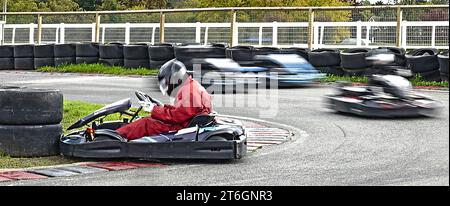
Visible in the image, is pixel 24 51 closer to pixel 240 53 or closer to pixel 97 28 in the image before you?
pixel 97 28

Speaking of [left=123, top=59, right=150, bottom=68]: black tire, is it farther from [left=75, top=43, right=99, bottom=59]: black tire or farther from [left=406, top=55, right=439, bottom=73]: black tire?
[left=406, top=55, right=439, bottom=73]: black tire

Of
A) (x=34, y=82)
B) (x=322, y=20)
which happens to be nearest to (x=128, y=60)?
(x=34, y=82)

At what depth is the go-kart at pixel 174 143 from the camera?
6.08 m

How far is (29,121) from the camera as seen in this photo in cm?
643

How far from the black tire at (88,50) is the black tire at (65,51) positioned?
0.89 feet

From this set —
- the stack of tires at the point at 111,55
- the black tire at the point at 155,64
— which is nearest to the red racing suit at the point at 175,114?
the black tire at the point at 155,64

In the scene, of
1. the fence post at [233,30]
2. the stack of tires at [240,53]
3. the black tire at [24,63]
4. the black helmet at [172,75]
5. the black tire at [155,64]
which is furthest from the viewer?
the black tire at [24,63]

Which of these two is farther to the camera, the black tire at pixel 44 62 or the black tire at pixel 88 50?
the black tire at pixel 44 62

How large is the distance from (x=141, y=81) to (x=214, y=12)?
6026 millimetres

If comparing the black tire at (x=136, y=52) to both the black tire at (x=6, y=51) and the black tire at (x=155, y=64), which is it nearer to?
the black tire at (x=155, y=64)

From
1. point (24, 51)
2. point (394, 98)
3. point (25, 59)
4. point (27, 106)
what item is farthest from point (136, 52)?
point (394, 98)

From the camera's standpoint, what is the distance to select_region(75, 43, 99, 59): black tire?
68.7 feet

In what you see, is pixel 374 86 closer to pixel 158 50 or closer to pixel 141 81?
pixel 141 81

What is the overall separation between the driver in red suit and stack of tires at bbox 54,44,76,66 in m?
15.4
